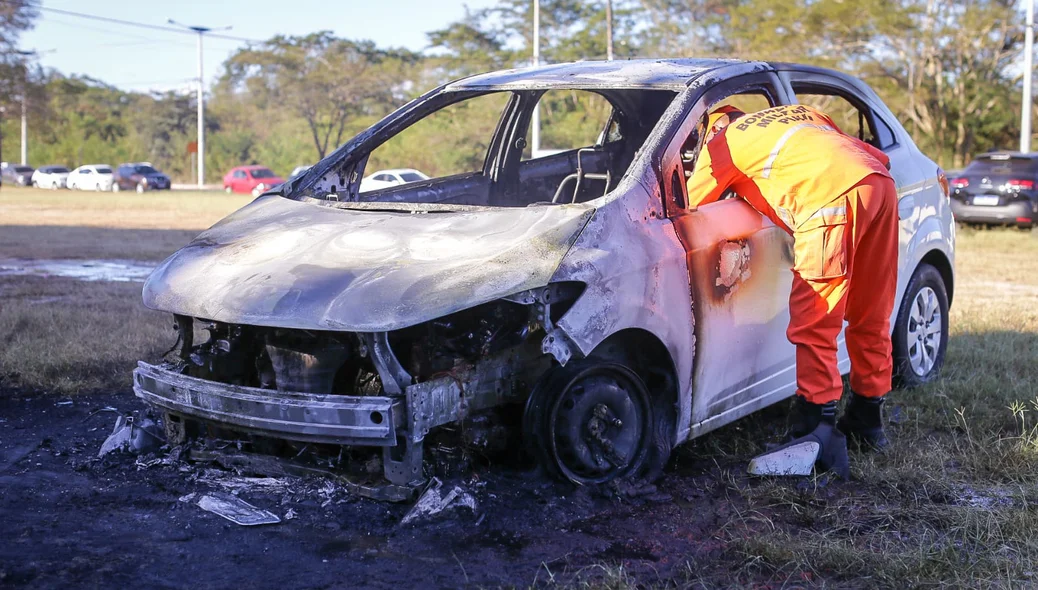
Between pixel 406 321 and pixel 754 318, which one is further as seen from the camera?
pixel 754 318

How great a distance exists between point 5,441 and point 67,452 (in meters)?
0.38

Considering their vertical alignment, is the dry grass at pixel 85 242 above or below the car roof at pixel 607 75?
below

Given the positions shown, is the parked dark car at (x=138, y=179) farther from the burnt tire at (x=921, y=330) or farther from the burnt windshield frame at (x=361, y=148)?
the burnt tire at (x=921, y=330)

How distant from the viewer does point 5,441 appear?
4.46m

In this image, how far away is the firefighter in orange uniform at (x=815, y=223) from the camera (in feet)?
12.8

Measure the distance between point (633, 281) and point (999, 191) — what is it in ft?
45.5

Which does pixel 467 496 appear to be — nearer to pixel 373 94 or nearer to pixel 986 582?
pixel 986 582

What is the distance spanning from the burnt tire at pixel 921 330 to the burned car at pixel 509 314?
1139mm

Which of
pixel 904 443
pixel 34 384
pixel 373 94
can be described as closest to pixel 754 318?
pixel 904 443

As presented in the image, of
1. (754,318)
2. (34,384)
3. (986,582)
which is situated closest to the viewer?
(986,582)

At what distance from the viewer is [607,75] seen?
4.43 metres

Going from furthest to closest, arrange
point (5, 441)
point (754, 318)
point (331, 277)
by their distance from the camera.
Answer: point (5, 441)
point (754, 318)
point (331, 277)

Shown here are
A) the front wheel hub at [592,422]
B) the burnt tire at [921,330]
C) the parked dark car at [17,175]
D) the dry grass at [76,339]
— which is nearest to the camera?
the front wheel hub at [592,422]

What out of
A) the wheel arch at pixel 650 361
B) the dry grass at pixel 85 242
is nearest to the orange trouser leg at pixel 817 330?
the wheel arch at pixel 650 361
